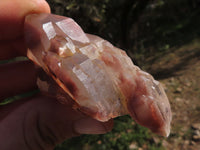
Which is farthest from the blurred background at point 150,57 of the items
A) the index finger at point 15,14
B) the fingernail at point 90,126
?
the fingernail at point 90,126

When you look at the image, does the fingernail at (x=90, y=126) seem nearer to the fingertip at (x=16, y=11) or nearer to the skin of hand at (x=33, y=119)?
the skin of hand at (x=33, y=119)

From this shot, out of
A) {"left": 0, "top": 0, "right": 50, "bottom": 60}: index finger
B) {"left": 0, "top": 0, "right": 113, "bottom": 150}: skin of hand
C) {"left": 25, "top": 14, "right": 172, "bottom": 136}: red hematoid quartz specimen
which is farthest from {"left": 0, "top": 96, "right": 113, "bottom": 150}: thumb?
{"left": 0, "top": 0, "right": 50, "bottom": 60}: index finger

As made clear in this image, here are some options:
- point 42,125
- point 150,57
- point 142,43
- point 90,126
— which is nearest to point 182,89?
point 150,57

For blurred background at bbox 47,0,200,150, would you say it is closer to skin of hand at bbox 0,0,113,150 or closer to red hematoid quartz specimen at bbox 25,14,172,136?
skin of hand at bbox 0,0,113,150

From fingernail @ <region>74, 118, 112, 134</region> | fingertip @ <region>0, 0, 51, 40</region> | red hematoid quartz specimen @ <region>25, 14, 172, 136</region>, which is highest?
fingertip @ <region>0, 0, 51, 40</region>

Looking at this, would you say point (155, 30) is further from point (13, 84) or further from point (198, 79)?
point (13, 84)

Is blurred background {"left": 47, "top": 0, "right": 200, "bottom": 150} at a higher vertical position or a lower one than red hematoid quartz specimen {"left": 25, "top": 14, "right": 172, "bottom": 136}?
lower

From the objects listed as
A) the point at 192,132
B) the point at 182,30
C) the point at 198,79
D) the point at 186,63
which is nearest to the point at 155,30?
the point at 182,30
